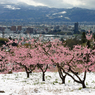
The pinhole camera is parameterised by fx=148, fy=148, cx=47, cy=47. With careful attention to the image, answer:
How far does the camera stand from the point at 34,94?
26.1ft

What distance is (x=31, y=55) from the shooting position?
44.7 ft

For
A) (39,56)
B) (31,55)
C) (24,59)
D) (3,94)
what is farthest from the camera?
(24,59)

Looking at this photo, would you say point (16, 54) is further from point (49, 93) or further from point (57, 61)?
point (49, 93)

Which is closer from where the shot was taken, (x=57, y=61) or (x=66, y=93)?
(x=66, y=93)

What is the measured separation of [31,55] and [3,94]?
20.9 feet

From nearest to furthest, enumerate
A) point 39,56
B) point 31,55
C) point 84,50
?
point 84,50
point 39,56
point 31,55

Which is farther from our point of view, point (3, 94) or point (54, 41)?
point (54, 41)

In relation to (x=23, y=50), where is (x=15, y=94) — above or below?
below

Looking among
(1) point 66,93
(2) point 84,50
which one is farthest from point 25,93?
(2) point 84,50

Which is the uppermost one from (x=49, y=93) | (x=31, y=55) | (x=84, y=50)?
(x=84, y=50)

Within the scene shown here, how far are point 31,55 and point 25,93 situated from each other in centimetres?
605

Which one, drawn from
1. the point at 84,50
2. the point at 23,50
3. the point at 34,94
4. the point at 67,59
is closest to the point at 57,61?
the point at 67,59

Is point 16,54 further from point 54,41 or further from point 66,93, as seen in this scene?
point 66,93

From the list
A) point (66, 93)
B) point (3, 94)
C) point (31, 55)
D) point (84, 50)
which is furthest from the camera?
point (31, 55)
